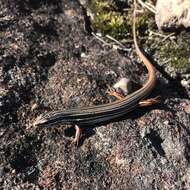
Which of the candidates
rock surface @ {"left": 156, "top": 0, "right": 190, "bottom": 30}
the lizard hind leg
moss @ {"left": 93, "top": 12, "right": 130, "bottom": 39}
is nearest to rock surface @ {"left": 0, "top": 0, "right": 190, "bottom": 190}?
the lizard hind leg

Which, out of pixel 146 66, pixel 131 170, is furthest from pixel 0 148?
pixel 146 66

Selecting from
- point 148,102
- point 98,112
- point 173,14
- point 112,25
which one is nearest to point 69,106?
point 98,112

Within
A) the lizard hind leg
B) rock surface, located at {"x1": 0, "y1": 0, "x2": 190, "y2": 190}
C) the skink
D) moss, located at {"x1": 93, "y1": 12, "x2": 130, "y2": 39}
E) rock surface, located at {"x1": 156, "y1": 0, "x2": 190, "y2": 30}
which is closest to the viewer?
rock surface, located at {"x1": 0, "y1": 0, "x2": 190, "y2": 190}

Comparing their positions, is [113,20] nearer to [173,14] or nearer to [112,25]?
[112,25]

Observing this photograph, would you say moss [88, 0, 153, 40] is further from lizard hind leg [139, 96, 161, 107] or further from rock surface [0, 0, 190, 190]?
lizard hind leg [139, 96, 161, 107]

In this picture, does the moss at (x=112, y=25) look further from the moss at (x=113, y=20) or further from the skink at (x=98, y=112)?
the skink at (x=98, y=112)

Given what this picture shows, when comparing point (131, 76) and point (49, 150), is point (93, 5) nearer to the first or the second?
point (131, 76)

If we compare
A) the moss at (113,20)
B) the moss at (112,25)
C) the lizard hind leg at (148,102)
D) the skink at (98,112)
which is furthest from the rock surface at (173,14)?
the lizard hind leg at (148,102)
